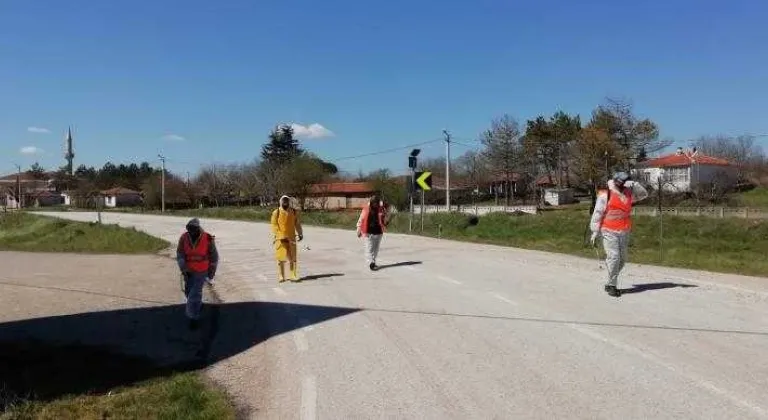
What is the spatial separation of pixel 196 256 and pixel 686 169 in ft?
273

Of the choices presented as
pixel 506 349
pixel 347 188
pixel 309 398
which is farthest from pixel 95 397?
pixel 347 188

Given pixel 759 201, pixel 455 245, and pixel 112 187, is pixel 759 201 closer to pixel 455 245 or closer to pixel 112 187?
pixel 455 245

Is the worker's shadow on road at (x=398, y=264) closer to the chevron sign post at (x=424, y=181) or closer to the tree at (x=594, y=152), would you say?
the chevron sign post at (x=424, y=181)

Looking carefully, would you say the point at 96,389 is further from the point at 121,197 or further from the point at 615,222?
the point at 121,197

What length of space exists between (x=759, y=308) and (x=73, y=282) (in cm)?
1385

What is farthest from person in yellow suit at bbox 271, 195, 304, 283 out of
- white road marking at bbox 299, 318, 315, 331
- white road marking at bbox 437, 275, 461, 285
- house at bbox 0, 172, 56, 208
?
house at bbox 0, 172, 56, 208

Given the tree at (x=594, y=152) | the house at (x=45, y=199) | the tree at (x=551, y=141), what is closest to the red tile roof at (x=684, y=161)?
the tree at (x=551, y=141)

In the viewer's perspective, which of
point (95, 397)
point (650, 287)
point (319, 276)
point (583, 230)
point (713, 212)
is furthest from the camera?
point (713, 212)

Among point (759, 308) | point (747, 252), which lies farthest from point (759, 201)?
point (759, 308)

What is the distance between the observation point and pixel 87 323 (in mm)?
10688

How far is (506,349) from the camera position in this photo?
311 inches

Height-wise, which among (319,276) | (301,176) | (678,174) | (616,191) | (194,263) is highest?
(301,176)

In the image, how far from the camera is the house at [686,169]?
77.7 metres

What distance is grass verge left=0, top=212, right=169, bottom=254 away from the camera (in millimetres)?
30875
